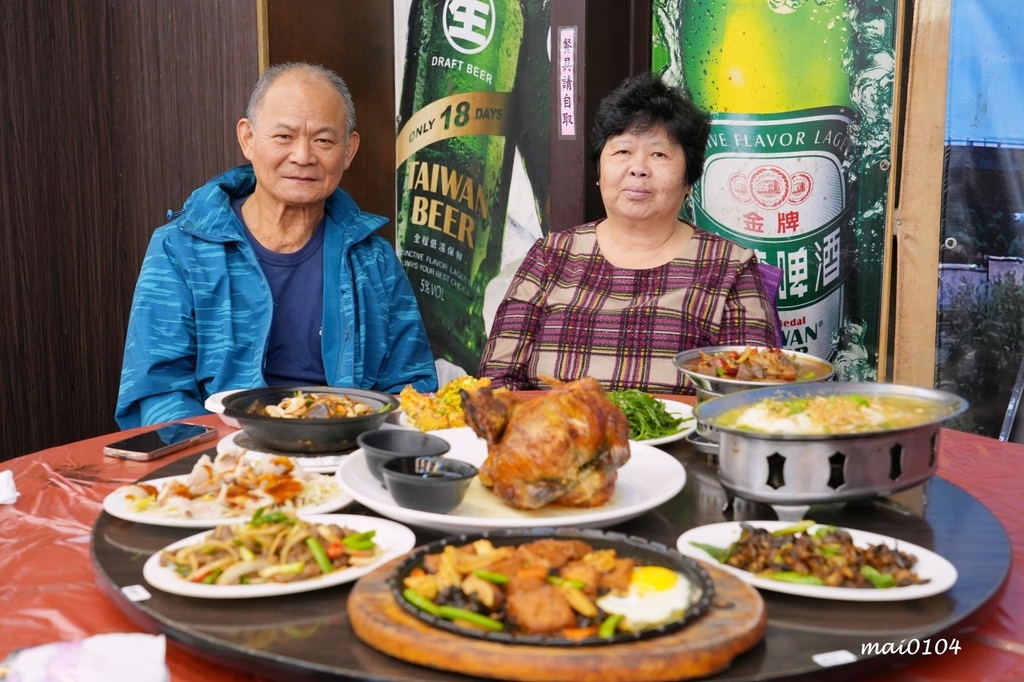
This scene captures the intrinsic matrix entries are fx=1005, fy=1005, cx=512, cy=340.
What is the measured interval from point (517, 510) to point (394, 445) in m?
0.23

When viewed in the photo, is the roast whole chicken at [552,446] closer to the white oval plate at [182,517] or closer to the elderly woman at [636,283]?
the white oval plate at [182,517]

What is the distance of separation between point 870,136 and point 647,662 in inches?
142

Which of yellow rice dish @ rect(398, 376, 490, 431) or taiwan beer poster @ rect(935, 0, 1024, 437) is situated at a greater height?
taiwan beer poster @ rect(935, 0, 1024, 437)

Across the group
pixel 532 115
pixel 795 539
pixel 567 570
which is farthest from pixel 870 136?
pixel 567 570

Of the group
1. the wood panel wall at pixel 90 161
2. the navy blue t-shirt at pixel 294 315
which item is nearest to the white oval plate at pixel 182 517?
the navy blue t-shirt at pixel 294 315

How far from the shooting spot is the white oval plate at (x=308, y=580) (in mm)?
1281

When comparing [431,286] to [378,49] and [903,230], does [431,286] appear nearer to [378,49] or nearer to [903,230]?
[378,49]

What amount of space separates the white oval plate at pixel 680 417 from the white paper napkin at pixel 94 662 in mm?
1164

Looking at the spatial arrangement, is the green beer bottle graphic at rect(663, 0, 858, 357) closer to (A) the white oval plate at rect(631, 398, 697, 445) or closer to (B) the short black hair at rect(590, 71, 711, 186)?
(B) the short black hair at rect(590, 71, 711, 186)

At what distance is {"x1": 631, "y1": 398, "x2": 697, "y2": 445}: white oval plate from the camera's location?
82.0 inches

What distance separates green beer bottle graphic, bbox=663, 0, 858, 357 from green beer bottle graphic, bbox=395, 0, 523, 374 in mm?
901

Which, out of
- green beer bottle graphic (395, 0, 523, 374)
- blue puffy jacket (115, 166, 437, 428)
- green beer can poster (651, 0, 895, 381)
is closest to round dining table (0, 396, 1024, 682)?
blue puffy jacket (115, 166, 437, 428)

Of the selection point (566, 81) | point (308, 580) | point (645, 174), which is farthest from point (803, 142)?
point (308, 580)

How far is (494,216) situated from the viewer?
4.93 meters
